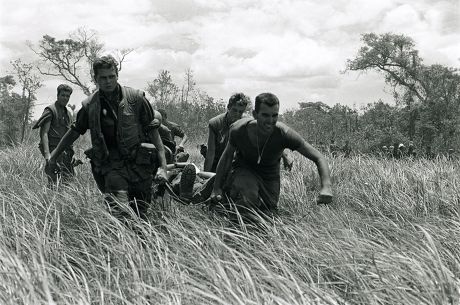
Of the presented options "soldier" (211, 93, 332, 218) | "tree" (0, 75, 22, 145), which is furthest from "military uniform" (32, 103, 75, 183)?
"tree" (0, 75, 22, 145)

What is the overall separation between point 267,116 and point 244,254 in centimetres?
102

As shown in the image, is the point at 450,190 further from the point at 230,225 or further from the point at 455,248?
the point at 230,225

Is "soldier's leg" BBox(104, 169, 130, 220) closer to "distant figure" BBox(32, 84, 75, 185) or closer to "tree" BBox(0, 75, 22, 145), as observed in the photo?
"distant figure" BBox(32, 84, 75, 185)

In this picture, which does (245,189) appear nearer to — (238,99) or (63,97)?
(238,99)

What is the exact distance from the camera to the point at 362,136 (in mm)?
16609

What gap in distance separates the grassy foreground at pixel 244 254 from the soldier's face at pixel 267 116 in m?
0.74

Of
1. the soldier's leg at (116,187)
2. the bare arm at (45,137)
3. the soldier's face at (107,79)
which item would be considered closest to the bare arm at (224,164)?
the soldier's leg at (116,187)

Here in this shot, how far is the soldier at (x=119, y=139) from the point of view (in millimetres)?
4242

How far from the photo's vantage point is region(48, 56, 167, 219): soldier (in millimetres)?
4242

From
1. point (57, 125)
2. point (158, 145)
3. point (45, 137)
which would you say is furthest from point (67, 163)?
point (158, 145)

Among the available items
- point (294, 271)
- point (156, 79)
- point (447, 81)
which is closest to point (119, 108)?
point (294, 271)

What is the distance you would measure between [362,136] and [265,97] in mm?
13352

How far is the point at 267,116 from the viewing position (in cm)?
390

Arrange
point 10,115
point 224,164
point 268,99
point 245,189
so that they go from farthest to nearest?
point 10,115 → point 224,164 → point 245,189 → point 268,99
